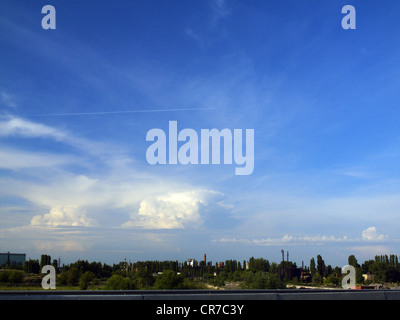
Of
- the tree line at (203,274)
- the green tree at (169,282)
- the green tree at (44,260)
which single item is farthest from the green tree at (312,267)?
the green tree at (44,260)

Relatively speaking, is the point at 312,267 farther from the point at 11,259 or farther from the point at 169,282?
the point at 11,259

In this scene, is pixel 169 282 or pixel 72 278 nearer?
pixel 169 282

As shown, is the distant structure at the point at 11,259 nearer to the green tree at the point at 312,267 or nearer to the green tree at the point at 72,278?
the green tree at the point at 72,278

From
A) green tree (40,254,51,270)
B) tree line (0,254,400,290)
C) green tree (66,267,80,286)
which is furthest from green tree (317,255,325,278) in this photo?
green tree (40,254,51,270)

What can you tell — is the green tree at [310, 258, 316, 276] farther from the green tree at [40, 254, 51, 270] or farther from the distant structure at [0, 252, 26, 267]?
the distant structure at [0, 252, 26, 267]

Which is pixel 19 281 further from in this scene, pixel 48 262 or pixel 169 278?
pixel 169 278
